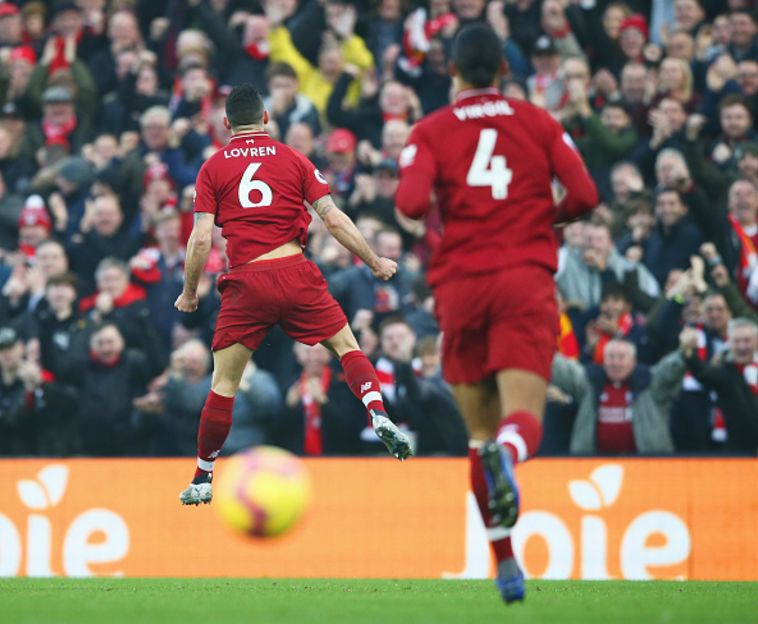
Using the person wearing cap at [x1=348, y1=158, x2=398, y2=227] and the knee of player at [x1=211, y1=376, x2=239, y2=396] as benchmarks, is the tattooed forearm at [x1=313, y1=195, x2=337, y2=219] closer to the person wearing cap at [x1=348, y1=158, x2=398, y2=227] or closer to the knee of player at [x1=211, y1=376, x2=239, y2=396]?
the knee of player at [x1=211, y1=376, x2=239, y2=396]

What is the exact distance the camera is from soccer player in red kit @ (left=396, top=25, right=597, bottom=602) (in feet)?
25.3

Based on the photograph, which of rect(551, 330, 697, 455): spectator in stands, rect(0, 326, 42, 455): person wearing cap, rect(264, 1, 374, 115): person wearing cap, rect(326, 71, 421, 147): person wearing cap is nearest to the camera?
rect(551, 330, 697, 455): spectator in stands

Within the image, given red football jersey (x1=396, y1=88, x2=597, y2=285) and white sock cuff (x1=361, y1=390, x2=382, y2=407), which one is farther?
white sock cuff (x1=361, y1=390, x2=382, y2=407)

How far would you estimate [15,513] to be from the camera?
13.6m

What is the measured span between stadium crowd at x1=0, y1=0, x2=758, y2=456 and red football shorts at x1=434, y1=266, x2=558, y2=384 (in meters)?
5.57

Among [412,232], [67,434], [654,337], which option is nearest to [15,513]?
[67,434]

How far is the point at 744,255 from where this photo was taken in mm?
14188

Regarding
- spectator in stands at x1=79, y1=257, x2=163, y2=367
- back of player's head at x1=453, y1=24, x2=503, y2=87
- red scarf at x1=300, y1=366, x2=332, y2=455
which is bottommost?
red scarf at x1=300, y1=366, x2=332, y2=455

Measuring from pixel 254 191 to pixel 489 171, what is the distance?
8.89 feet

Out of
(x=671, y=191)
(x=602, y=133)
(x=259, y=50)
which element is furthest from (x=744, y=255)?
(x=259, y=50)

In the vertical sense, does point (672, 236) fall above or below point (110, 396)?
above

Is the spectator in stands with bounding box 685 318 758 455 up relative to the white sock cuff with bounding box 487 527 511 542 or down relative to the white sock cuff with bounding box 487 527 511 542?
up

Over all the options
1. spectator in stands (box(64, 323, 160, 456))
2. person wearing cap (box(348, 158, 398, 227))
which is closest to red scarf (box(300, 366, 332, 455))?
spectator in stands (box(64, 323, 160, 456))

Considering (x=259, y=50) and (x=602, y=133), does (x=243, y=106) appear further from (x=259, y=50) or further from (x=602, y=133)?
(x=259, y=50)
